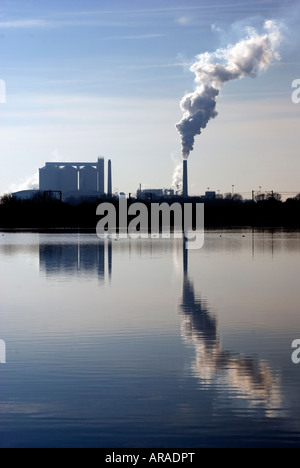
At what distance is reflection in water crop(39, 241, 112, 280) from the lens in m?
29.8

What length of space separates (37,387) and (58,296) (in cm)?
1083

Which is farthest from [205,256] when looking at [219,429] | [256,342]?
[219,429]

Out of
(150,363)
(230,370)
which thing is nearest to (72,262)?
(150,363)

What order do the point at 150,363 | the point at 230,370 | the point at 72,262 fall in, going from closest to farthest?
the point at 230,370
the point at 150,363
the point at 72,262

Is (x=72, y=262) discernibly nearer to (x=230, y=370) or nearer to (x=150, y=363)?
(x=150, y=363)

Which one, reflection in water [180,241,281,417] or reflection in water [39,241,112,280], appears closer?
reflection in water [180,241,281,417]

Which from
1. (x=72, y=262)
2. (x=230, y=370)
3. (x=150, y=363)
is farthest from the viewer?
(x=72, y=262)

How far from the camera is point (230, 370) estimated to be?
11.8 metres

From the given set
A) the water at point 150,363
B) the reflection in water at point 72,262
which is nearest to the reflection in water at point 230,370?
the water at point 150,363

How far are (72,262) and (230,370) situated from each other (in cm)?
2345

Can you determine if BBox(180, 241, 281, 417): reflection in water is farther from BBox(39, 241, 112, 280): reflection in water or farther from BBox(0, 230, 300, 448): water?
BBox(39, 241, 112, 280): reflection in water

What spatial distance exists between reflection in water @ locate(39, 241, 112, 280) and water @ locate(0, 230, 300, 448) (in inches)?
142

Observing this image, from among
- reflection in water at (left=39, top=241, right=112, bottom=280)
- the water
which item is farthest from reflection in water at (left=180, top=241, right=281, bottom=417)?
reflection in water at (left=39, top=241, right=112, bottom=280)
